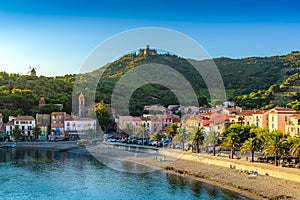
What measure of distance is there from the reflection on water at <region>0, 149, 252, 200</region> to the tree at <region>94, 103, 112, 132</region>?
62.5ft

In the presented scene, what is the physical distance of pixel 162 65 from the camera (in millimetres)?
87438

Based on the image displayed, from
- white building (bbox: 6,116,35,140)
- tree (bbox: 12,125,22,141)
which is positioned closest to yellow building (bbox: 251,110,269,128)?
tree (bbox: 12,125,22,141)

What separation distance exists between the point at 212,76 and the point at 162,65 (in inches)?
476

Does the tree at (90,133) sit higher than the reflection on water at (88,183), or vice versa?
the tree at (90,133)

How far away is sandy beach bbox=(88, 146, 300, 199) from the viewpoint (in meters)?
20.0

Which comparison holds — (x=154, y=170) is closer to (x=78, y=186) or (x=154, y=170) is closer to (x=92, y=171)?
(x=92, y=171)

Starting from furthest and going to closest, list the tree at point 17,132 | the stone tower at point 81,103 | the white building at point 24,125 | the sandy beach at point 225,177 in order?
the stone tower at point 81,103
the white building at point 24,125
the tree at point 17,132
the sandy beach at point 225,177

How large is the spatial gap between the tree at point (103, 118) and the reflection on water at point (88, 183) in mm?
19036

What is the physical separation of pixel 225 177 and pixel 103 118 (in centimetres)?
3114

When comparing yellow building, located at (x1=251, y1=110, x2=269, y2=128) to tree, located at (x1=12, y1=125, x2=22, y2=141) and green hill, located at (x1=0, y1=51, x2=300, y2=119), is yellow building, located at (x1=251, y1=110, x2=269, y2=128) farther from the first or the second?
tree, located at (x1=12, y1=125, x2=22, y2=141)

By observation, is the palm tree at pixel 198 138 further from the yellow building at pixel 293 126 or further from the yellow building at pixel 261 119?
the yellow building at pixel 293 126

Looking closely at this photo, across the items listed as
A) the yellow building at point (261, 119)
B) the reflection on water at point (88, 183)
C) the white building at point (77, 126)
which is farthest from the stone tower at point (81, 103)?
the yellow building at point (261, 119)

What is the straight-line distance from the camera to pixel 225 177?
952 inches

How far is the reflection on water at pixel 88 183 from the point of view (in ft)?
72.0
